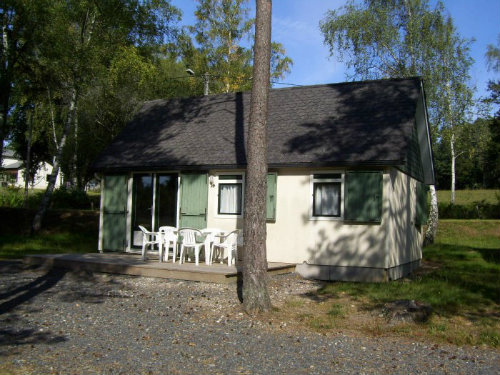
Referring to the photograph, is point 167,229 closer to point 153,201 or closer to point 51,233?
point 153,201

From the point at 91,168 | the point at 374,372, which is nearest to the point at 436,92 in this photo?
the point at 91,168

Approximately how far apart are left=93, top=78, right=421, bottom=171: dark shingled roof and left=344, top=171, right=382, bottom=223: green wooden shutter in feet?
1.38

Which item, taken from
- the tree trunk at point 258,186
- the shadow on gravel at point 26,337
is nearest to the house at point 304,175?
the tree trunk at point 258,186

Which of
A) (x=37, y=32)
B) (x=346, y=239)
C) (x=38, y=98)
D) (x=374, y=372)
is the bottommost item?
(x=374, y=372)

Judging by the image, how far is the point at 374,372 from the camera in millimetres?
5289

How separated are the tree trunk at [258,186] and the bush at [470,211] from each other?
2445 centimetres

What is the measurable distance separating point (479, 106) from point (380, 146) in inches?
539

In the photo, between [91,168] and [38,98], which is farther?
[38,98]

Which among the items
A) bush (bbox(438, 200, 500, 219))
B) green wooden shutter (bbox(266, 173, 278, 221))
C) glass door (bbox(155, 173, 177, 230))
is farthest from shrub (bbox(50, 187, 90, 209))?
bush (bbox(438, 200, 500, 219))

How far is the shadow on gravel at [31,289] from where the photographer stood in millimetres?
8095

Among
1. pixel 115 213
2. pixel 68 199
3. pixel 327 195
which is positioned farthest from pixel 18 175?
pixel 327 195

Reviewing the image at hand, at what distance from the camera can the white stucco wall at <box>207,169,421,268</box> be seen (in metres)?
11.0

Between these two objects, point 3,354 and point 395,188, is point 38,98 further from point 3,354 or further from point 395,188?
point 3,354

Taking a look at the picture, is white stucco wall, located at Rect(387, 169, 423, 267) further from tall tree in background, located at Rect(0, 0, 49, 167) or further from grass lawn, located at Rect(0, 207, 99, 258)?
tall tree in background, located at Rect(0, 0, 49, 167)
